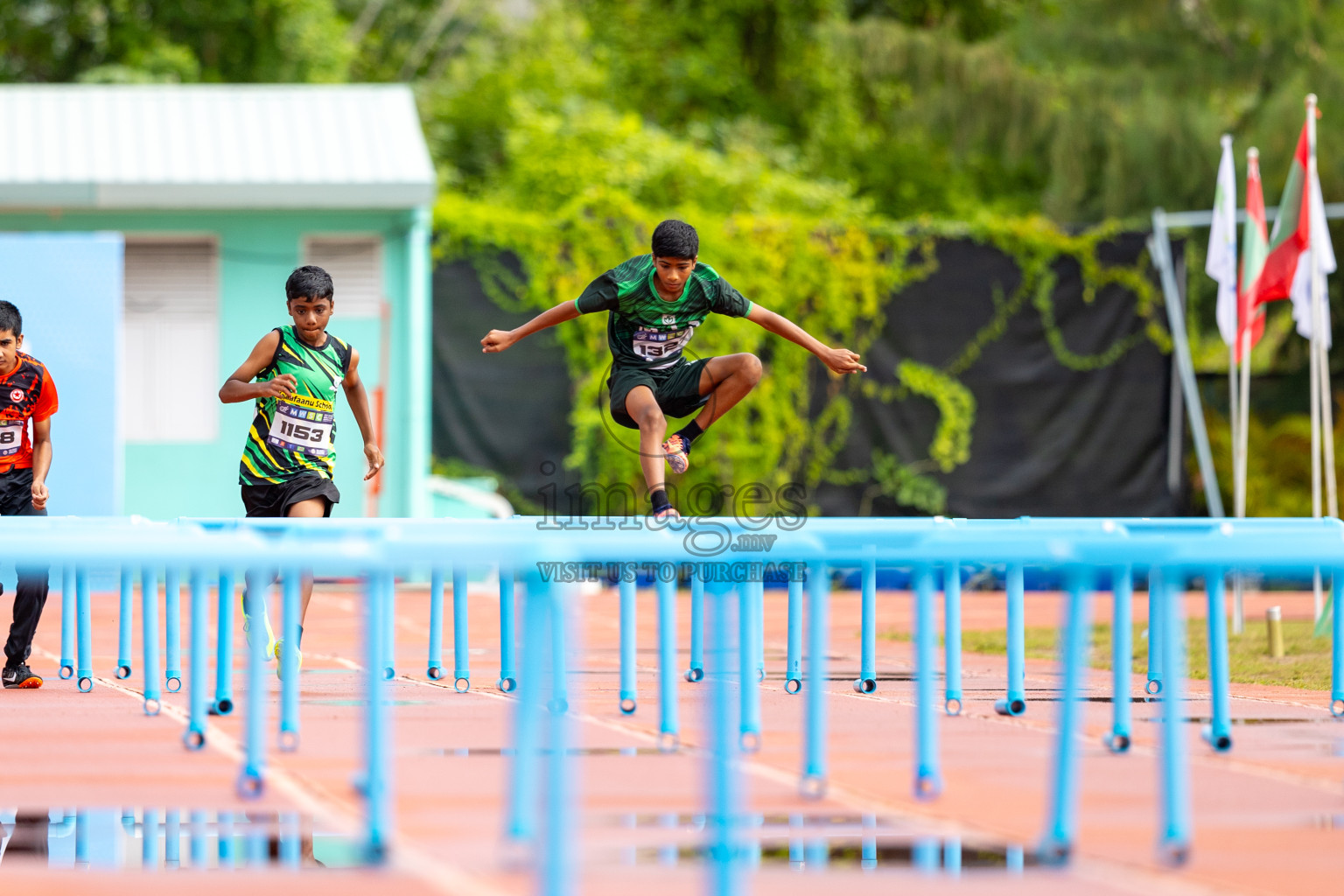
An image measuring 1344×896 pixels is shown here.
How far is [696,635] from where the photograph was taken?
7543 millimetres

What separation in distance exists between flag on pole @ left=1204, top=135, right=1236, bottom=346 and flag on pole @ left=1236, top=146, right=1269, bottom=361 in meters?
0.08

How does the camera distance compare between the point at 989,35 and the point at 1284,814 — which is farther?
the point at 989,35

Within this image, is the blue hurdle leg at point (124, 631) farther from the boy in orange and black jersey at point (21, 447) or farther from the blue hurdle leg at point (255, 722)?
the blue hurdle leg at point (255, 722)

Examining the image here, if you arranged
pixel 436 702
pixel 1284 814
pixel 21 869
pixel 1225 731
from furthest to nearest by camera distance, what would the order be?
pixel 436 702, pixel 1225 731, pixel 1284 814, pixel 21 869

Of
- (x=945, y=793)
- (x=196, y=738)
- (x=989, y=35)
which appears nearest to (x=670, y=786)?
(x=945, y=793)

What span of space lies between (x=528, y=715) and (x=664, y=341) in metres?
2.96

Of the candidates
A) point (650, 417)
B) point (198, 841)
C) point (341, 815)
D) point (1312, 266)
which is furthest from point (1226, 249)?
point (198, 841)

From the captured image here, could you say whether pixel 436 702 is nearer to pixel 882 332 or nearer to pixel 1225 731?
pixel 1225 731

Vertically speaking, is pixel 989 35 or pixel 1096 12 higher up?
pixel 989 35

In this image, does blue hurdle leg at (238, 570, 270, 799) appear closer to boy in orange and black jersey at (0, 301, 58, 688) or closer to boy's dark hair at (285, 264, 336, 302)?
boy's dark hair at (285, 264, 336, 302)

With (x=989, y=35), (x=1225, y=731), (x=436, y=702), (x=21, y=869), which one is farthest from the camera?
(x=989, y=35)

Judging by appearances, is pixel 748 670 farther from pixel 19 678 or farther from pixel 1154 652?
pixel 19 678

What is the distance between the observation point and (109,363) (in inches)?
472

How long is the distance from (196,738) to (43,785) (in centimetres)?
69
